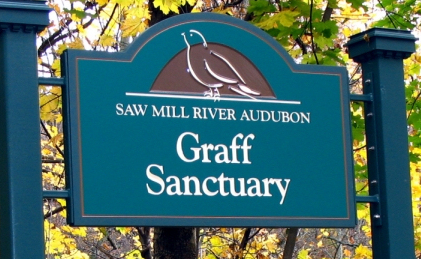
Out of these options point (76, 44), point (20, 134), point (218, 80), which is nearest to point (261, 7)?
point (76, 44)

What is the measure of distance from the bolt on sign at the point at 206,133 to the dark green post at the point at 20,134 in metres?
0.16

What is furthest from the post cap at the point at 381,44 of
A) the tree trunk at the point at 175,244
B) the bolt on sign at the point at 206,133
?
the tree trunk at the point at 175,244

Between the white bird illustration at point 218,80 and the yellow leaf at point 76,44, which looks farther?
the yellow leaf at point 76,44

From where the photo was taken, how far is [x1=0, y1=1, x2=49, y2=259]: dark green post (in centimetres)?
366

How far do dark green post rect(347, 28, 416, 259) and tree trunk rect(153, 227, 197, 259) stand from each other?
6.41 feet

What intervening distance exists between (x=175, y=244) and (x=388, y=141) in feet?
7.12

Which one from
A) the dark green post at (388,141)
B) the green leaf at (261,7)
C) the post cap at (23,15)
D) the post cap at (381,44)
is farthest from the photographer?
the green leaf at (261,7)

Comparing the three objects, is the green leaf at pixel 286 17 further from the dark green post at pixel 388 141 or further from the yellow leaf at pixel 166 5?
the dark green post at pixel 388 141

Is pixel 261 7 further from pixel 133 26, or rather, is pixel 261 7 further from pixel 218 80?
pixel 218 80

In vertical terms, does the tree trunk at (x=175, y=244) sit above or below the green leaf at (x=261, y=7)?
below

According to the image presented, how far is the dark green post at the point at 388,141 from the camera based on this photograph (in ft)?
14.7

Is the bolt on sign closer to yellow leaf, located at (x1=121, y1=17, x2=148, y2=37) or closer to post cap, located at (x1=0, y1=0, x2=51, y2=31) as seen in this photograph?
post cap, located at (x1=0, y1=0, x2=51, y2=31)

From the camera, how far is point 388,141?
4535 mm

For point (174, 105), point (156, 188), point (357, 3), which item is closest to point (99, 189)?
point (156, 188)
